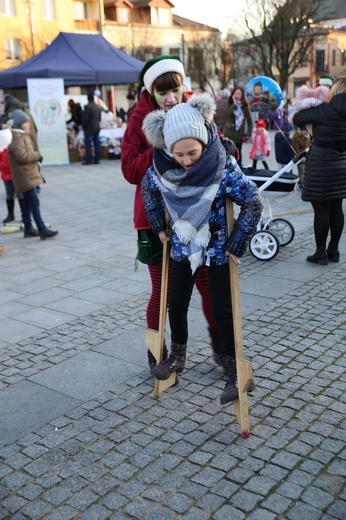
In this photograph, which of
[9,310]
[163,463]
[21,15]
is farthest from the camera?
[21,15]

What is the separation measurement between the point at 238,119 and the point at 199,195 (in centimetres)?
953

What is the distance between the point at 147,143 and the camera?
11.8 ft

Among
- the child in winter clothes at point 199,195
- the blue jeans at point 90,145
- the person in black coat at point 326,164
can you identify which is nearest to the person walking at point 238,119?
the person in black coat at point 326,164

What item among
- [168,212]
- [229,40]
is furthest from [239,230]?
[229,40]

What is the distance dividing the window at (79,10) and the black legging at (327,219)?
47116mm

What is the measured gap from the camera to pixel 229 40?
49031mm

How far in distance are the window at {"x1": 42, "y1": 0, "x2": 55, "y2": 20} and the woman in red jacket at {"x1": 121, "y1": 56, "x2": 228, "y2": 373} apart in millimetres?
45492

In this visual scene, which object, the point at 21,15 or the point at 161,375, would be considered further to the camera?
the point at 21,15

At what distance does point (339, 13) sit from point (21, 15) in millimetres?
45163

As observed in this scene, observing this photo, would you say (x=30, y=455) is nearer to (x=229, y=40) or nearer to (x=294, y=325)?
(x=294, y=325)

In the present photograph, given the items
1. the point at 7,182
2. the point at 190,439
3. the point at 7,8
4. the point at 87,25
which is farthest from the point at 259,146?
the point at 87,25

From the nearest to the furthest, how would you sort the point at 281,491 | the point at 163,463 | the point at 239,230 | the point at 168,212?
the point at 281,491 < the point at 163,463 < the point at 239,230 < the point at 168,212

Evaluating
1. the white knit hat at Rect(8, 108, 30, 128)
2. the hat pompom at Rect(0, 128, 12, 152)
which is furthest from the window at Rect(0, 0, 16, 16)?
the hat pompom at Rect(0, 128, 12, 152)

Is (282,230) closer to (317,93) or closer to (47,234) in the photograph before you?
(317,93)
